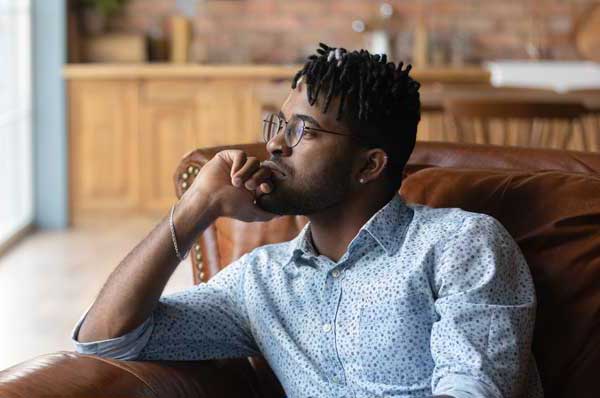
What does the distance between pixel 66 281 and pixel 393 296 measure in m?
3.44

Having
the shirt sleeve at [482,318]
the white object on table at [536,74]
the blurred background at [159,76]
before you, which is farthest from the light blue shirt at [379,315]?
the white object on table at [536,74]

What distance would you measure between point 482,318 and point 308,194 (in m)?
0.38

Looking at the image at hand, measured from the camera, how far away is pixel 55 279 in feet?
16.7

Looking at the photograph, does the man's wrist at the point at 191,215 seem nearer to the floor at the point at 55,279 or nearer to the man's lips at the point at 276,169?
the man's lips at the point at 276,169

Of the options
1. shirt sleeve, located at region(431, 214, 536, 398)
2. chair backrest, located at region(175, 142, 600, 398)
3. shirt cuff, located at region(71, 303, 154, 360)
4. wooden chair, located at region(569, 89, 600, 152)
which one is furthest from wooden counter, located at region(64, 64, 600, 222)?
shirt sleeve, located at region(431, 214, 536, 398)

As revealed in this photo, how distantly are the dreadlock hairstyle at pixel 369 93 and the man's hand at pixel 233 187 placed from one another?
0.17 meters

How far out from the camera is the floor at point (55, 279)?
413 cm

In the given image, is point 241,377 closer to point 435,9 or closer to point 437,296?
point 437,296

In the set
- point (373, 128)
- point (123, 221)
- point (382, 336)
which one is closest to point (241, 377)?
point (382, 336)

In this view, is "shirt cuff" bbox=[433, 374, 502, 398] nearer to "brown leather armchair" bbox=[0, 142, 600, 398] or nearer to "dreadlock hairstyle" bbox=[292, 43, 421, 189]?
"brown leather armchair" bbox=[0, 142, 600, 398]

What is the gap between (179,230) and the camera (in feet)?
6.44

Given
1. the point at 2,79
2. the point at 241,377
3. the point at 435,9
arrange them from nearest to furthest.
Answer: the point at 241,377 < the point at 2,79 < the point at 435,9

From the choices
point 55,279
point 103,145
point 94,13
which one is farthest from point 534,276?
point 94,13

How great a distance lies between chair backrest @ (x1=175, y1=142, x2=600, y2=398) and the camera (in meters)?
1.88
